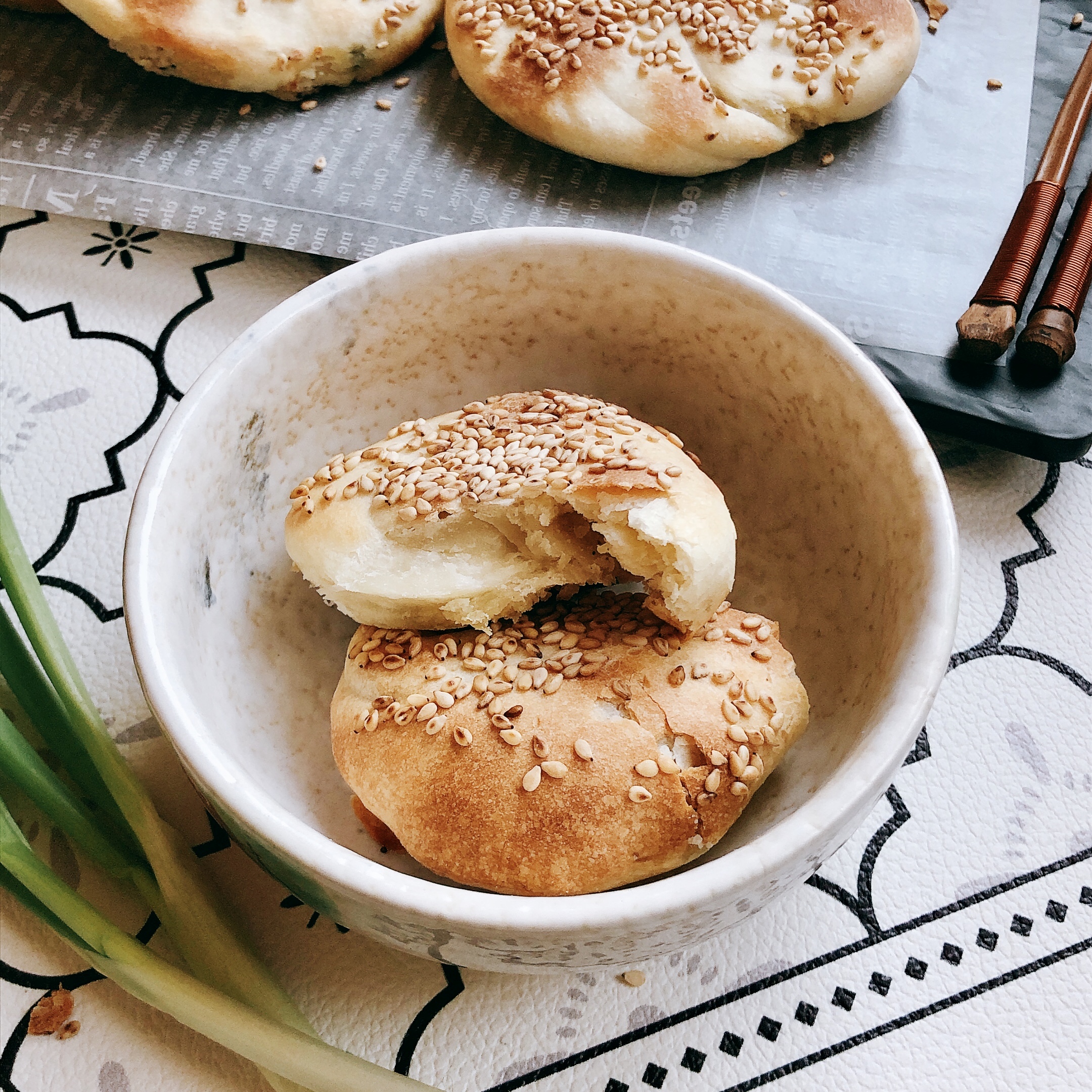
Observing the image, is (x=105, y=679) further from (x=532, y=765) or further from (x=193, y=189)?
(x=193, y=189)

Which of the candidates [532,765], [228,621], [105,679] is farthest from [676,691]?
[105,679]

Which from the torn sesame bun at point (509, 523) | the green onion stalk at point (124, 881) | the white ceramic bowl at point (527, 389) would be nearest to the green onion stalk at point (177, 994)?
the green onion stalk at point (124, 881)

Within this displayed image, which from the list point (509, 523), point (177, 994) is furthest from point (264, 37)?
point (177, 994)

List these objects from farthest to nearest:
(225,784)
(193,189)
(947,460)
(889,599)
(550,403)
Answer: (193,189)
(947,460)
(550,403)
(889,599)
(225,784)

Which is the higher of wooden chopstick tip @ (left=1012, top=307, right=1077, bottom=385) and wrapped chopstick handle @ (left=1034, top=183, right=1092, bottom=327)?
wrapped chopstick handle @ (left=1034, top=183, right=1092, bottom=327)

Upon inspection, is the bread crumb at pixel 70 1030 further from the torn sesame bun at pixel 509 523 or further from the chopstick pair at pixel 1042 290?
the chopstick pair at pixel 1042 290

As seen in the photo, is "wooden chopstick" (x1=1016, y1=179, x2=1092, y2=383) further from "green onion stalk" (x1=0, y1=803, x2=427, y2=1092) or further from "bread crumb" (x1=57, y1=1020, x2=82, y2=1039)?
"bread crumb" (x1=57, y1=1020, x2=82, y2=1039)

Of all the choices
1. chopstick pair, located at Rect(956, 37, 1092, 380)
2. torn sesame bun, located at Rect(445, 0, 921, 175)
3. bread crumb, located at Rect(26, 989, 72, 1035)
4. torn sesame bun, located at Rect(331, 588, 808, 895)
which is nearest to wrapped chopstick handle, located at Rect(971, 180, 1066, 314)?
chopstick pair, located at Rect(956, 37, 1092, 380)
